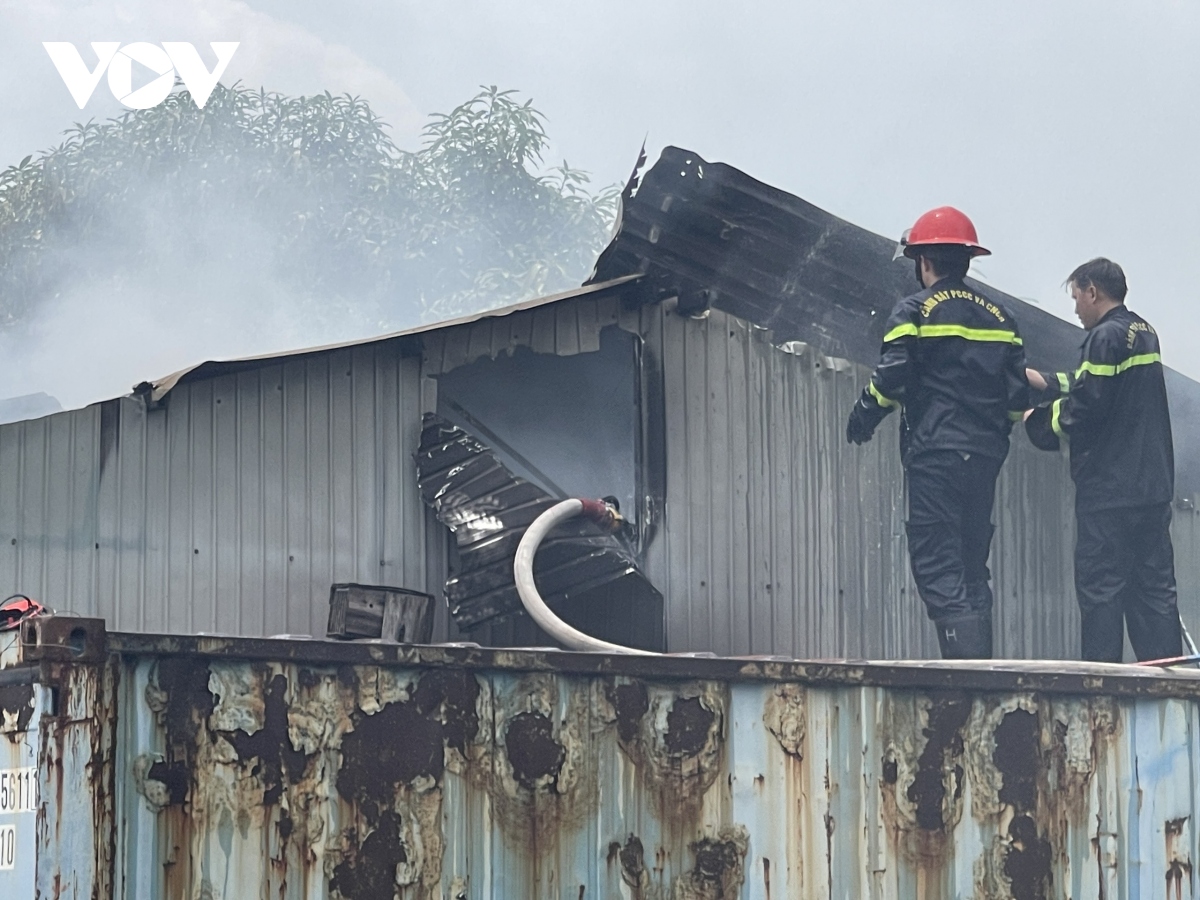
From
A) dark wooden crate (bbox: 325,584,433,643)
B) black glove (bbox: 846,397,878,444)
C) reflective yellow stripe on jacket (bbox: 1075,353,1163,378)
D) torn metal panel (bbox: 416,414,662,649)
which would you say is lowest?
dark wooden crate (bbox: 325,584,433,643)

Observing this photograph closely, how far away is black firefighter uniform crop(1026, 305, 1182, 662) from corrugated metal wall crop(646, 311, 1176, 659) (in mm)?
1323

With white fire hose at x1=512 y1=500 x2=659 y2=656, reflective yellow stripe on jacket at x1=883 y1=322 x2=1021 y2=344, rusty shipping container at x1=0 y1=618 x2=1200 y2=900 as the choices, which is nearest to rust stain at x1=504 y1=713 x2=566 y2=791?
rusty shipping container at x1=0 y1=618 x2=1200 y2=900

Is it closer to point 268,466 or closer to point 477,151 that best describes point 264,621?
point 268,466

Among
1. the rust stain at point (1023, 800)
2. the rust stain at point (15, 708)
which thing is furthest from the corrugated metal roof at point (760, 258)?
the rust stain at point (15, 708)

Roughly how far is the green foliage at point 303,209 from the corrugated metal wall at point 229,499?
73.1 feet

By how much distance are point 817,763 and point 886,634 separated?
12.5ft

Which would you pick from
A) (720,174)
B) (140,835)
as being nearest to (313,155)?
(720,174)

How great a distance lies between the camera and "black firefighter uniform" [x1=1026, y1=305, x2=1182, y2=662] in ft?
19.8

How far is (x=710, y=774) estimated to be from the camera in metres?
3.62

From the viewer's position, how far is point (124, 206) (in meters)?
32.5

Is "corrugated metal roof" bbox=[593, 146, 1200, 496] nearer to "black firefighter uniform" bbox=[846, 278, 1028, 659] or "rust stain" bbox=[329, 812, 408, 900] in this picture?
"black firefighter uniform" bbox=[846, 278, 1028, 659]

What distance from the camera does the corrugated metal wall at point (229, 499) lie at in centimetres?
543

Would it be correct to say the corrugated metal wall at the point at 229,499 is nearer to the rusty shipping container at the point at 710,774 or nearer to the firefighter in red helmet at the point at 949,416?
the firefighter in red helmet at the point at 949,416

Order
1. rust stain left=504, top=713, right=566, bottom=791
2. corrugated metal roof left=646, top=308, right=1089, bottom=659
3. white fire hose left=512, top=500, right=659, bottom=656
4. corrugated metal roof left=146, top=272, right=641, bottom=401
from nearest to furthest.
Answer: rust stain left=504, top=713, right=566, bottom=791 → white fire hose left=512, top=500, right=659, bottom=656 → corrugated metal roof left=146, top=272, right=641, bottom=401 → corrugated metal roof left=646, top=308, right=1089, bottom=659
